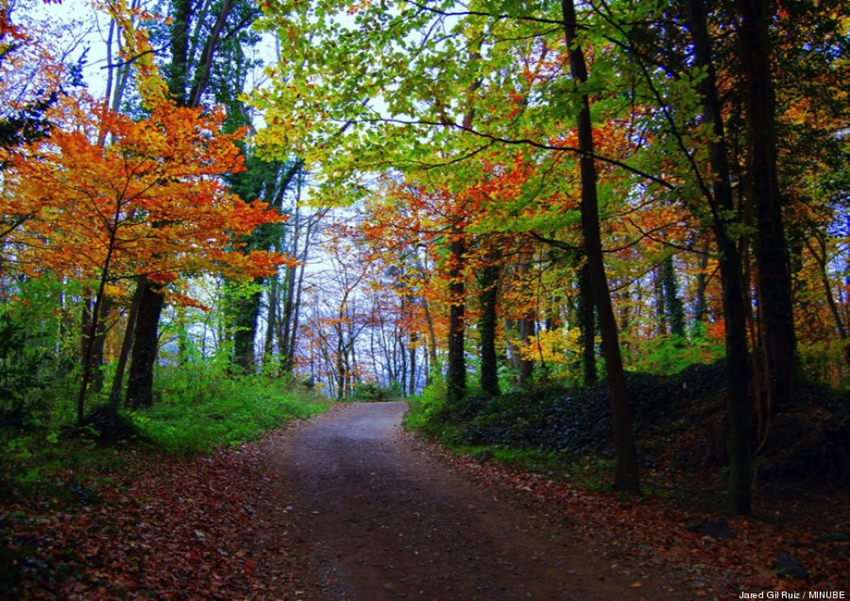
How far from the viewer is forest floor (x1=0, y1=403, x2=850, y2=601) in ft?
14.4

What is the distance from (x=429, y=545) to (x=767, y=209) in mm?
7380

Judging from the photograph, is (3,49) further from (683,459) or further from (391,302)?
(391,302)

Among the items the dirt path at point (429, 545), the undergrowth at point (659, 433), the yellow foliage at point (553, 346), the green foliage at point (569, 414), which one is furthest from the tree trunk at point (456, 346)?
the dirt path at point (429, 545)

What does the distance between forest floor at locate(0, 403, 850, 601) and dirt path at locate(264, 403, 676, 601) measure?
3 cm

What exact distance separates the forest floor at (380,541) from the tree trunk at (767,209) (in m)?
2.20

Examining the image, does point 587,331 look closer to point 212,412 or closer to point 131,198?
point 212,412

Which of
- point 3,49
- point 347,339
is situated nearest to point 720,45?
point 3,49

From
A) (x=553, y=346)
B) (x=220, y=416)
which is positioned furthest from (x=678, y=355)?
(x=220, y=416)

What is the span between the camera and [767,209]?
798 centimetres

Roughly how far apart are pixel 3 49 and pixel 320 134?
145 inches

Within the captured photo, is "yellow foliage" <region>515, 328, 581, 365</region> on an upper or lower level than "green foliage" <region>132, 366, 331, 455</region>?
upper

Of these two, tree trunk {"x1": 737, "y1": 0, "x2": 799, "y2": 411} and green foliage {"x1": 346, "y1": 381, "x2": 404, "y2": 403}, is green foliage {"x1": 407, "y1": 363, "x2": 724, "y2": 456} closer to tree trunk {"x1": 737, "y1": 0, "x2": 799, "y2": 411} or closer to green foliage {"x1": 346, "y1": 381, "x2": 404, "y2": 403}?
tree trunk {"x1": 737, "y1": 0, "x2": 799, "y2": 411}

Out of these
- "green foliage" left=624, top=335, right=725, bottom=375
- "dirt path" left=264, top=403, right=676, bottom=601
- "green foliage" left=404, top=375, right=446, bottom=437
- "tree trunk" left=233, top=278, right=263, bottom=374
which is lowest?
"dirt path" left=264, top=403, right=676, bottom=601

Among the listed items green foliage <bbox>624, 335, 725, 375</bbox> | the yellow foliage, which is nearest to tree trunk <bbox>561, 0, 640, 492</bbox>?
green foliage <bbox>624, 335, 725, 375</bbox>
